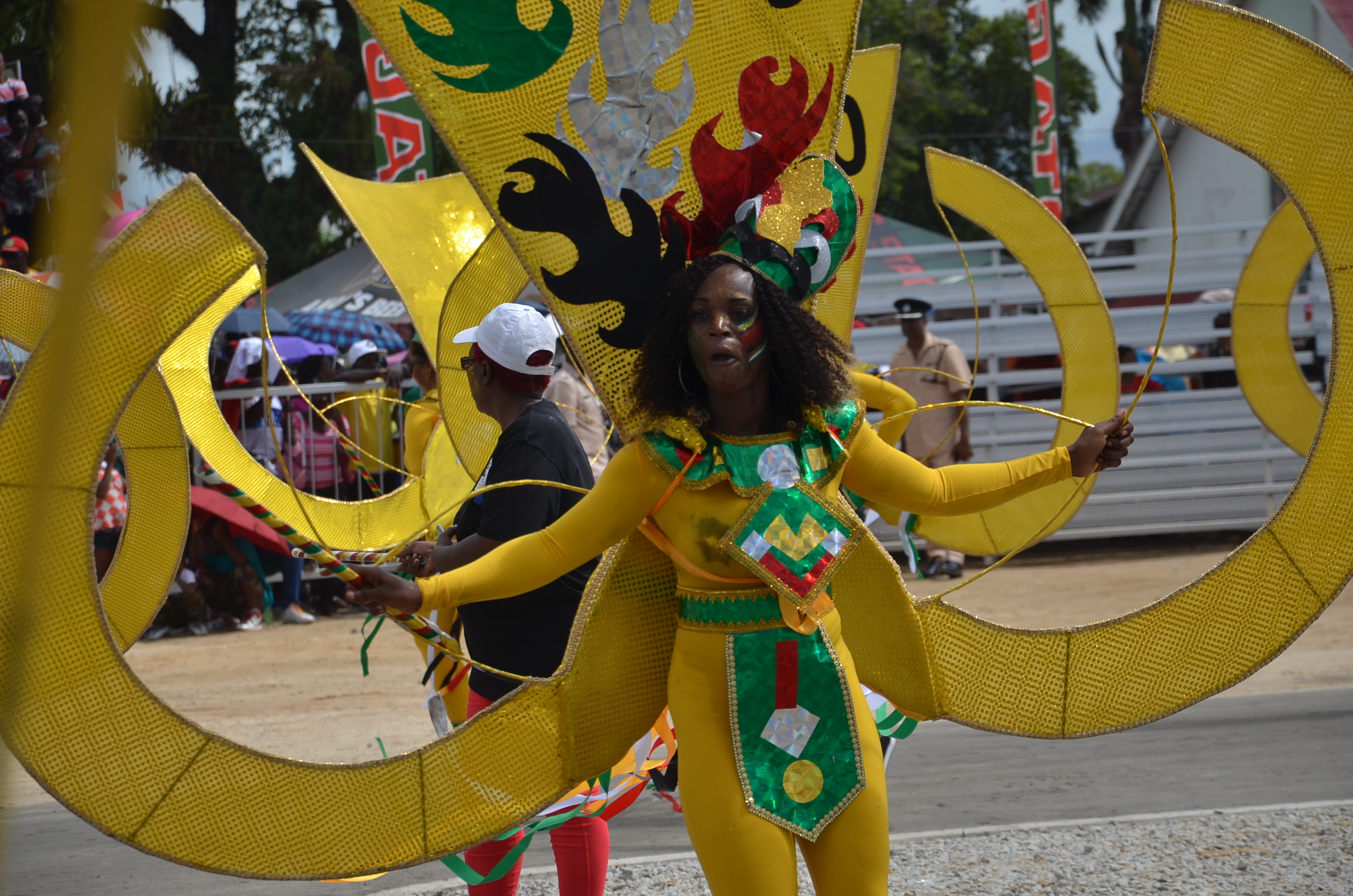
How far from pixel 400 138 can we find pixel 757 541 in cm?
1011

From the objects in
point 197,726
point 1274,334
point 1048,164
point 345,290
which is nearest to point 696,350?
point 197,726

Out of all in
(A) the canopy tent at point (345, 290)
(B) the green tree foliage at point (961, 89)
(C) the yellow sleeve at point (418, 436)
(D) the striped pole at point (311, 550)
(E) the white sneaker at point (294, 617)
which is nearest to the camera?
(D) the striped pole at point (311, 550)

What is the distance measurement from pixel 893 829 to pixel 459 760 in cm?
262

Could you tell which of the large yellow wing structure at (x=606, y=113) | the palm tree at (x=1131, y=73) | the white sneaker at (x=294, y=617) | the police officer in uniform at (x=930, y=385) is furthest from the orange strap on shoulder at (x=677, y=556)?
the palm tree at (x=1131, y=73)

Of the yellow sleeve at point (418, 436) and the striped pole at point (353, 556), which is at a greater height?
the striped pole at point (353, 556)

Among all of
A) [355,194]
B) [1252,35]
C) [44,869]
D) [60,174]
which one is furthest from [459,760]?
[355,194]

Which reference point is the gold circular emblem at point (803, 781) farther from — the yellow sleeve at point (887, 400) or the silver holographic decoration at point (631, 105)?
the yellow sleeve at point (887, 400)

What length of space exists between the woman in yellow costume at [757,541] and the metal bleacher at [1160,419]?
8853 mm

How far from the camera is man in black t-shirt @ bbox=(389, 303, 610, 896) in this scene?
128 inches

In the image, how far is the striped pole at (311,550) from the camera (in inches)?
91.6

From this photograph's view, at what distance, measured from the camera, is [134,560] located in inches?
174

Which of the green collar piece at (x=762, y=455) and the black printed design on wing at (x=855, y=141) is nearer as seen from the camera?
the green collar piece at (x=762, y=455)

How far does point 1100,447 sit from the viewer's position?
2.82 m

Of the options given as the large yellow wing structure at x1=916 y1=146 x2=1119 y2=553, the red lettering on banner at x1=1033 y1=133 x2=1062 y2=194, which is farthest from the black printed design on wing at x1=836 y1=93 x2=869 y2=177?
the red lettering on banner at x1=1033 y1=133 x2=1062 y2=194
